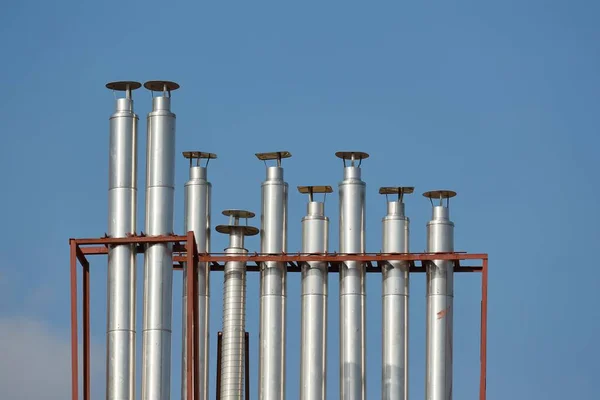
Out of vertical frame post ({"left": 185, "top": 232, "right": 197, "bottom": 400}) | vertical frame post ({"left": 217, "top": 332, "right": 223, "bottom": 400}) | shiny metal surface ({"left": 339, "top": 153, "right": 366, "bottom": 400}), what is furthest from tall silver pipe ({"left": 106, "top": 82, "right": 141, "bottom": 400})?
shiny metal surface ({"left": 339, "top": 153, "right": 366, "bottom": 400})

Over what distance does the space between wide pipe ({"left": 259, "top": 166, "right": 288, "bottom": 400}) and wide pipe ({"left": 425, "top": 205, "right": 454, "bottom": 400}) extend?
4.72 meters

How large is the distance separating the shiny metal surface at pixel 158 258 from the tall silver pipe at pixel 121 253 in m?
0.44

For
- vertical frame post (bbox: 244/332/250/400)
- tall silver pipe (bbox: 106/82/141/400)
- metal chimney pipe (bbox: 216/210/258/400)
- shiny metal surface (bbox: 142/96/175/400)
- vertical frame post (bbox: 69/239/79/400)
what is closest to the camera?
vertical frame post (bbox: 69/239/79/400)

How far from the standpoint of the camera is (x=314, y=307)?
67625 millimetres

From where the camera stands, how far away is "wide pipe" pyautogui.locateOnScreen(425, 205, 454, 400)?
66.4 m

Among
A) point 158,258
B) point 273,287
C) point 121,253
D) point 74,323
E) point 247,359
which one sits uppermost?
point 121,253

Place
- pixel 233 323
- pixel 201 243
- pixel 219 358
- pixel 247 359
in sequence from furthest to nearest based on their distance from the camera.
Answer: pixel 219 358 < pixel 247 359 < pixel 201 243 < pixel 233 323

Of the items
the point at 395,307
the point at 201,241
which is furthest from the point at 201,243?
the point at 395,307

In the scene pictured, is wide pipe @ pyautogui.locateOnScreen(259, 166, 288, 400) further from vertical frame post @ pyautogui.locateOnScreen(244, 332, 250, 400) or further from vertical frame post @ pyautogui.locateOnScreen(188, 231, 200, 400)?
vertical frame post @ pyautogui.locateOnScreen(188, 231, 200, 400)

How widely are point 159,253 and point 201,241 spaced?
5293mm

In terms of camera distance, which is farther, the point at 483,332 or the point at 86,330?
the point at 483,332

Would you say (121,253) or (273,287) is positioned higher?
(121,253)

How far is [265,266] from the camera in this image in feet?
224

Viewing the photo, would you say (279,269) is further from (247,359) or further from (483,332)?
(483,332)
